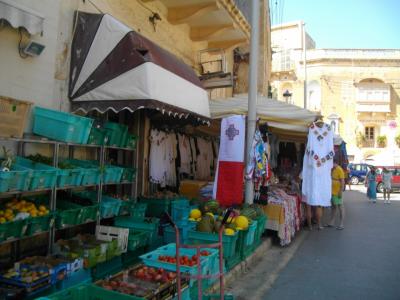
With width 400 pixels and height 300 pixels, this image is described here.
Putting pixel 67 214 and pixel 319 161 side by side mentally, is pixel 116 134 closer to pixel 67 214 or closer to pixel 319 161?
pixel 67 214

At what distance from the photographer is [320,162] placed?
928cm

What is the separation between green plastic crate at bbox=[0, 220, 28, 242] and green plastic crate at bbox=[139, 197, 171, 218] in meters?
3.50

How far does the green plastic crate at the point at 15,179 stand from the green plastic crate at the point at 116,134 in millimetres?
2037

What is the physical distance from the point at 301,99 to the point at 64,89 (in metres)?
44.3

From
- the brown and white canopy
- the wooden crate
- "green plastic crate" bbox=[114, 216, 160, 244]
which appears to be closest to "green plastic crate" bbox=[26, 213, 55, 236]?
the wooden crate

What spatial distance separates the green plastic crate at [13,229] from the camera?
413 centimetres

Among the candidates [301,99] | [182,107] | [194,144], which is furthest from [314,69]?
[182,107]

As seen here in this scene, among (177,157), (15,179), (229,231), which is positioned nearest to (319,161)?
(177,157)

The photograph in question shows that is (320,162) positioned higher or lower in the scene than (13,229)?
higher

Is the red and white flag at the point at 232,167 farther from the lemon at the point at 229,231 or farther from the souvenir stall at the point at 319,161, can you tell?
the souvenir stall at the point at 319,161

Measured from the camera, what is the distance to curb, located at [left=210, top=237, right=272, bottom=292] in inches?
223

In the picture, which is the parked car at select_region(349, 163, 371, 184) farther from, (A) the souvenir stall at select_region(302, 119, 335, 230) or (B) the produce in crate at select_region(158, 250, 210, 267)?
(B) the produce in crate at select_region(158, 250, 210, 267)

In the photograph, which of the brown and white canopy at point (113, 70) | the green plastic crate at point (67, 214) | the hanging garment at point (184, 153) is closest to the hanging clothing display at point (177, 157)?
the hanging garment at point (184, 153)

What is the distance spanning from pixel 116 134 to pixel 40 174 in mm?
2159
